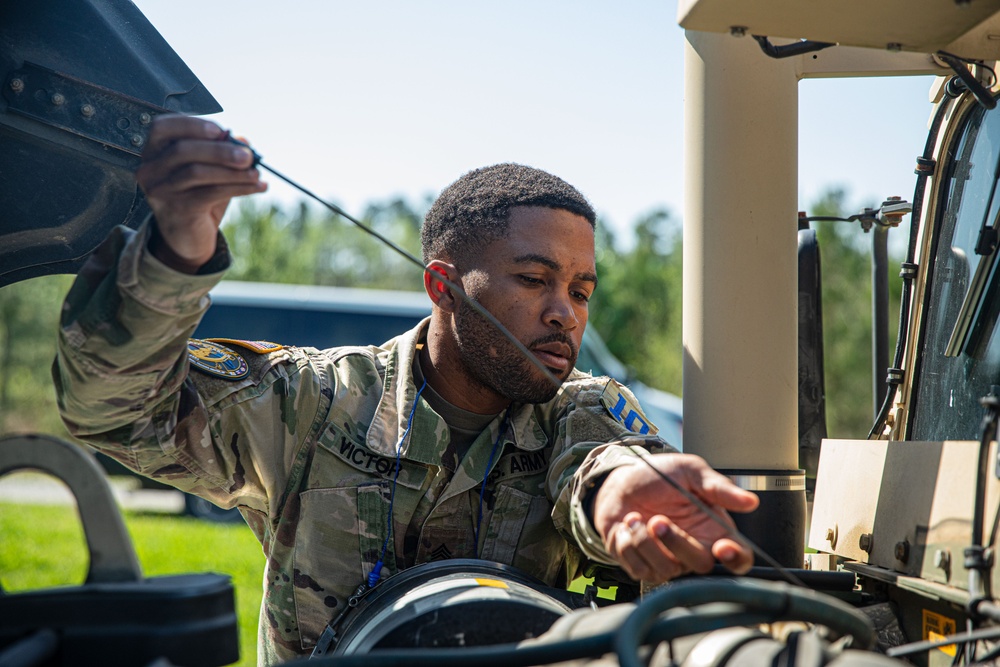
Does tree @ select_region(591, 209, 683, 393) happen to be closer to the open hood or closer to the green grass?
the green grass

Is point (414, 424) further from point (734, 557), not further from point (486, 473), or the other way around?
point (734, 557)

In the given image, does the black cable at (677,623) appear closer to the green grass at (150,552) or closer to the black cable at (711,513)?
the black cable at (711,513)

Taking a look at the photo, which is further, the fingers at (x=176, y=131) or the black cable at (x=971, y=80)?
the black cable at (x=971, y=80)

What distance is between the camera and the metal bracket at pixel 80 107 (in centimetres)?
203

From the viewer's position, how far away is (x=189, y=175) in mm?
1729

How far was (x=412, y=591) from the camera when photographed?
6.51 ft

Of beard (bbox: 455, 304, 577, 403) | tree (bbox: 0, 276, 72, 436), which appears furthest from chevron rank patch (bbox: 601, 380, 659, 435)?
tree (bbox: 0, 276, 72, 436)

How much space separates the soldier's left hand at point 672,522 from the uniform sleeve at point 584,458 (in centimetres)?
12

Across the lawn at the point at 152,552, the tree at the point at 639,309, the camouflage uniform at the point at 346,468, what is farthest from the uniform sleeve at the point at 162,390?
the tree at the point at 639,309

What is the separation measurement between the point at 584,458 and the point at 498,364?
1.37 feet

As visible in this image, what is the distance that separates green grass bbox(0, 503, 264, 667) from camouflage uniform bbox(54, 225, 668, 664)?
346 centimetres

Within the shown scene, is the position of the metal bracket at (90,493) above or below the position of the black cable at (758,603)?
above

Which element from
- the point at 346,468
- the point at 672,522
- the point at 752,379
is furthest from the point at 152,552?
the point at 672,522

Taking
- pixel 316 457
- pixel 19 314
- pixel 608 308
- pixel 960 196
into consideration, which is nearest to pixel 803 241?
pixel 960 196
